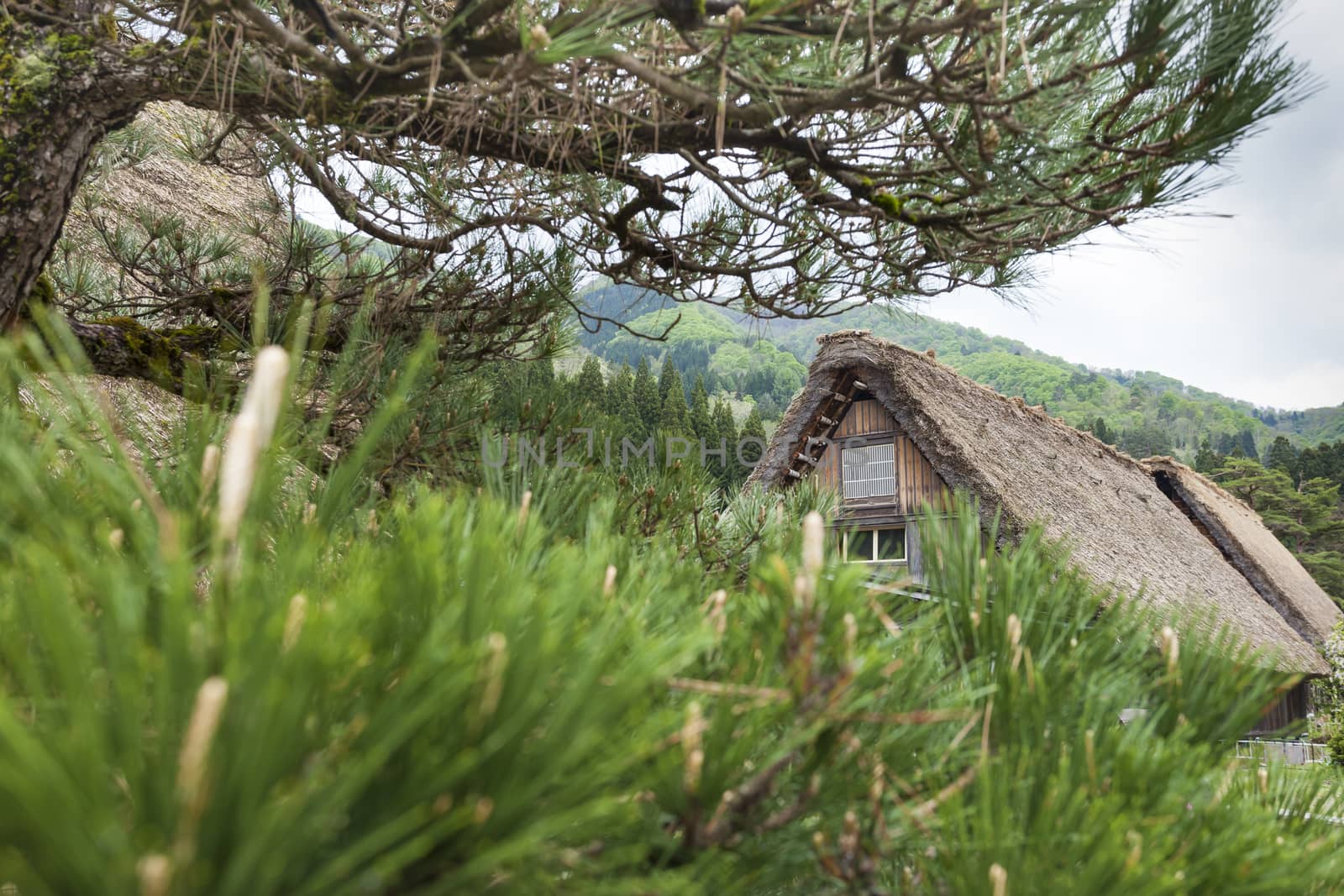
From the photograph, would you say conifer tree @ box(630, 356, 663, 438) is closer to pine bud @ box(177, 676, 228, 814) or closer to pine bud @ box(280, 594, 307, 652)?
pine bud @ box(280, 594, 307, 652)

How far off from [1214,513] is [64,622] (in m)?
13.8

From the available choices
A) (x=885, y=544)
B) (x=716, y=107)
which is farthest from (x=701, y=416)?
(x=716, y=107)

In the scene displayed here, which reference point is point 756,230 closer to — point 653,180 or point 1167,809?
point 653,180

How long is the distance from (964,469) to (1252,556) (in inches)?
293

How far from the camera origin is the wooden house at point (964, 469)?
6.87 metres

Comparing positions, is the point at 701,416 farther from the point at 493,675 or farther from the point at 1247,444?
the point at 1247,444

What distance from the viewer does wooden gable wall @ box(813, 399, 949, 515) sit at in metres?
7.21

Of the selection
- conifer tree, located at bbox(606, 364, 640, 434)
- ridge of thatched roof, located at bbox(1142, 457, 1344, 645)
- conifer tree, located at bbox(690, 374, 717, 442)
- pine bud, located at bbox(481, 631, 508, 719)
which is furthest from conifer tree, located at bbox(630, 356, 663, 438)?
pine bud, located at bbox(481, 631, 508, 719)

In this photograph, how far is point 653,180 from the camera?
6.86 ft

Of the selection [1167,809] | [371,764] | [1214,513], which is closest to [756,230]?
[1167,809]

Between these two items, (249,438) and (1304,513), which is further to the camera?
(1304,513)

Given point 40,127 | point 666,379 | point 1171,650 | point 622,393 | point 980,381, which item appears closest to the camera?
point 1171,650

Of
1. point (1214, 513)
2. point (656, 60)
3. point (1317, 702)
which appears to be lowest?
point (1317, 702)

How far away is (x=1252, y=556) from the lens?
10.9 meters
